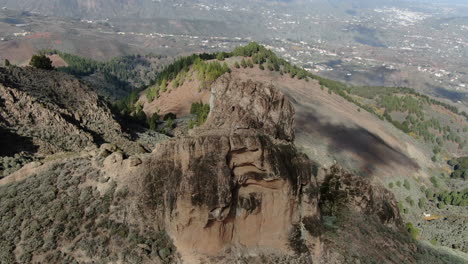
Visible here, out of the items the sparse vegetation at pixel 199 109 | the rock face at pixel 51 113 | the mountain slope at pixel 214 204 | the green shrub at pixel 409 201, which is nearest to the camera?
the mountain slope at pixel 214 204

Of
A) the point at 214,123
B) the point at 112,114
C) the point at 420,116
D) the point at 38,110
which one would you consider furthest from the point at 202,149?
the point at 420,116

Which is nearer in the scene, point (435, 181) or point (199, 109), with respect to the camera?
point (199, 109)

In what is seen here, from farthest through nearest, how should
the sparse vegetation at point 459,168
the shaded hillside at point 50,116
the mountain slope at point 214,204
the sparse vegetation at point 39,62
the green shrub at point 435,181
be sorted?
the sparse vegetation at point 459,168, the green shrub at point 435,181, the sparse vegetation at point 39,62, the shaded hillside at point 50,116, the mountain slope at point 214,204

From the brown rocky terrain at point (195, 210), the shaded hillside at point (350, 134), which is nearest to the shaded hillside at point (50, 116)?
the brown rocky terrain at point (195, 210)

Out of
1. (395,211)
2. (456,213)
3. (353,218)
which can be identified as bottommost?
(456,213)

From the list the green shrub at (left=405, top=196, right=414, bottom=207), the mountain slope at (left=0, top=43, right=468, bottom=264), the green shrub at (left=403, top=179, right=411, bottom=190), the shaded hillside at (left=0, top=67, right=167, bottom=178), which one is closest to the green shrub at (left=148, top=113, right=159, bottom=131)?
the shaded hillside at (left=0, top=67, right=167, bottom=178)

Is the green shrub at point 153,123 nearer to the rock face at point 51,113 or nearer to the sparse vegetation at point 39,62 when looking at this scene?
the rock face at point 51,113

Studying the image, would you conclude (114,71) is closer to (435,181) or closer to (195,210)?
(435,181)

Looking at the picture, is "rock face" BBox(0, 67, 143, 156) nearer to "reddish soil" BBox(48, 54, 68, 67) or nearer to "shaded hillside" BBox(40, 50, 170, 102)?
"shaded hillside" BBox(40, 50, 170, 102)

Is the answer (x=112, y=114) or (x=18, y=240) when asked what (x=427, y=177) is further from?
(x=18, y=240)

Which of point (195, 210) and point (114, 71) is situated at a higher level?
point (195, 210)

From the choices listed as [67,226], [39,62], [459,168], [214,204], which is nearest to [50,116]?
[39,62]
